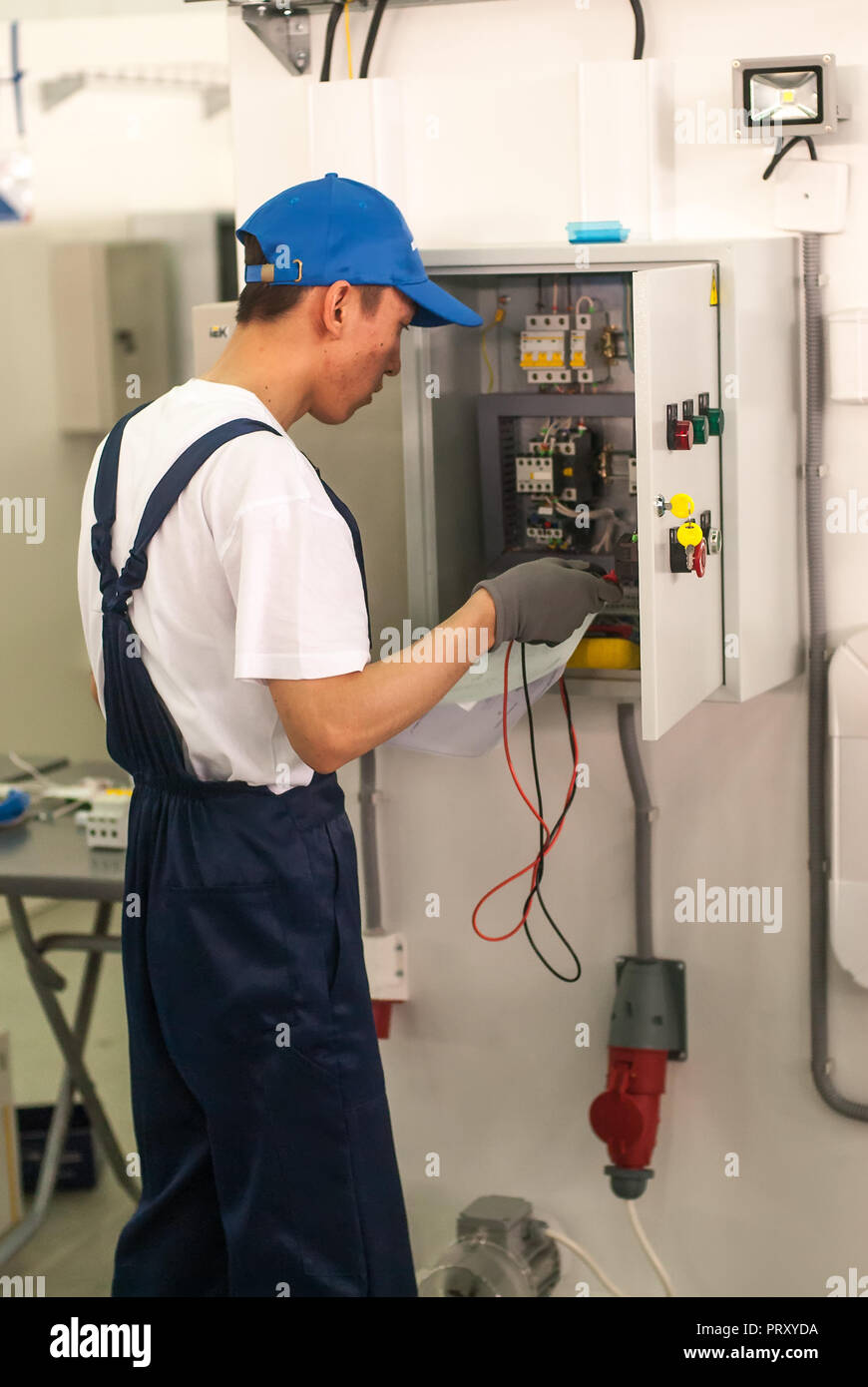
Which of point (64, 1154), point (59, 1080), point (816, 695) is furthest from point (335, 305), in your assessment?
point (59, 1080)

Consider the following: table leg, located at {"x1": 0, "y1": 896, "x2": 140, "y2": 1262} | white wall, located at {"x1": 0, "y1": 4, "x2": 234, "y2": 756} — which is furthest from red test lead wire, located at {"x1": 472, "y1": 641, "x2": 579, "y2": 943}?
white wall, located at {"x1": 0, "y1": 4, "x2": 234, "y2": 756}

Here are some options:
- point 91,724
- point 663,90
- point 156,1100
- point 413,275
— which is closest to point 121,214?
point 91,724

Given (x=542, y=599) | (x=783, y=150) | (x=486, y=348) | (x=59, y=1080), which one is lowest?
(x=59, y=1080)

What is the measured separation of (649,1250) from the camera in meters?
2.22

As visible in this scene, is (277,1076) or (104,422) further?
(104,422)

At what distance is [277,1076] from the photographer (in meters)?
1.54

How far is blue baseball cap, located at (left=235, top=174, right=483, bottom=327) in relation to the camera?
155 centimetres

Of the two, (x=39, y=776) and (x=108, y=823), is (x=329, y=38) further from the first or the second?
(x=39, y=776)

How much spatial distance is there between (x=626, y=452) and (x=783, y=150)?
44 cm

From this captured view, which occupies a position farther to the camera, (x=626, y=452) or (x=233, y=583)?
(x=626, y=452)

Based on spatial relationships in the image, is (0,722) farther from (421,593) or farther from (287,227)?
(287,227)

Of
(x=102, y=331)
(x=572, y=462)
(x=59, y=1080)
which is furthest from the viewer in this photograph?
(x=102, y=331)

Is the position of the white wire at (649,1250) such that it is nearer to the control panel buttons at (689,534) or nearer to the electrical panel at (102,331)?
the control panel buttons at (689,534)

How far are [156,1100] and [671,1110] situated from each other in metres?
0.91
